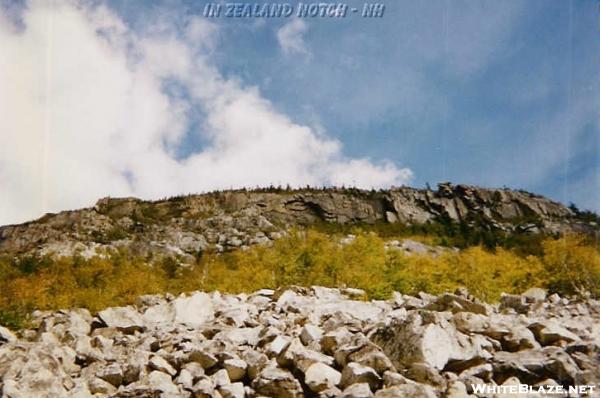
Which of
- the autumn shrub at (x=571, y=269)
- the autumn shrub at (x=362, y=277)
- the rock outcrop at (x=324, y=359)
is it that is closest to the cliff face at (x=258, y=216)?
the autumn shrub at (x=362, y=277)

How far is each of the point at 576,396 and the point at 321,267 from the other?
25760 mm

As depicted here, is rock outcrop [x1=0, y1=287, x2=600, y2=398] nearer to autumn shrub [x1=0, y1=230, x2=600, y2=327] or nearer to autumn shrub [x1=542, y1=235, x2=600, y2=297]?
autumn shrub [x1=0, y1=230, x2=600, y2=327]

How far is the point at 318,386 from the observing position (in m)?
7.73

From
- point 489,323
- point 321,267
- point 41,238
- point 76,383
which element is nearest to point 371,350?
point 489,323

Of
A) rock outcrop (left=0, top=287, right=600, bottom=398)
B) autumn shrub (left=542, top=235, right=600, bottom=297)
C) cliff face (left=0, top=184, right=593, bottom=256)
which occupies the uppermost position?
cliff face (left=0, top=184, right=593, bottom=256)

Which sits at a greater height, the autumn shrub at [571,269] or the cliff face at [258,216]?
the cliff face at [258,216]

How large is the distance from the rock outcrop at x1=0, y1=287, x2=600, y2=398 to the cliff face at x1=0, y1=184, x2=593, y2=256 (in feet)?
228

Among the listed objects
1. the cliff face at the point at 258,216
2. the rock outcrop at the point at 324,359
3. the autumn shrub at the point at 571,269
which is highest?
the cliff face at the point at 258,216

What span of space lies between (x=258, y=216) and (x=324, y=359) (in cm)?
8790

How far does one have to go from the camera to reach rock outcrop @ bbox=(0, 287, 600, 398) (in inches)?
292

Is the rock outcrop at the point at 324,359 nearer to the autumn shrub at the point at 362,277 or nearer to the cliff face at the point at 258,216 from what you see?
the autumn shrub at the point at 362,277

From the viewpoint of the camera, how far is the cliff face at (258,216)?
8506 cm

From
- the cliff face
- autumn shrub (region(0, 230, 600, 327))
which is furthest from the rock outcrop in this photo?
the cliff face

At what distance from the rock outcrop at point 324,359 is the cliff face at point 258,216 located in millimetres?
69510
